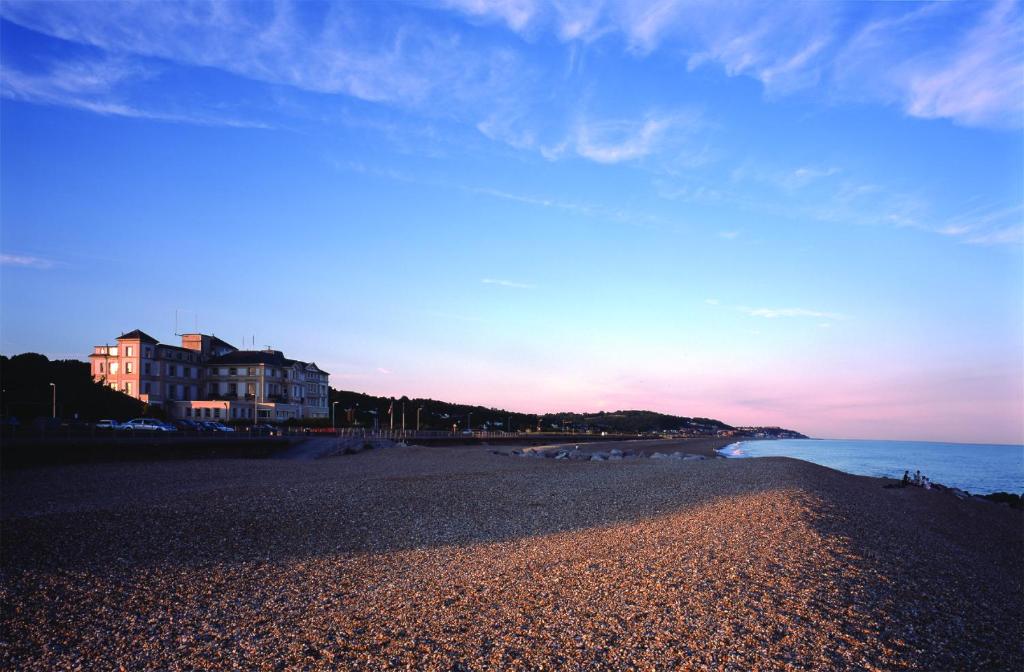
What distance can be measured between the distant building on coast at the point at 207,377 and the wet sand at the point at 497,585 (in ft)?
161

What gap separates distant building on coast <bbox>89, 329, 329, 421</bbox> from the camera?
203 ft

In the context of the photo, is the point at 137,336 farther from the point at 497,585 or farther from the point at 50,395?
the point at 497,585

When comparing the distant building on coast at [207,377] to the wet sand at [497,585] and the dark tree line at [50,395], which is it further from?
the wet sand at [497,585]

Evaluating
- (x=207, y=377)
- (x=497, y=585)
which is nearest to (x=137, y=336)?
(x=207, y=377)

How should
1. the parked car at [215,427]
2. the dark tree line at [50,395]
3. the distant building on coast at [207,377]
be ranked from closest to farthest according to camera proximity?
the parked car at [215,427]
the dark tree line at [50,395]
the distant building on coast at [207,377]

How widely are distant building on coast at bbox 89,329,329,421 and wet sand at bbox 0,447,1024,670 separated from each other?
48986mm

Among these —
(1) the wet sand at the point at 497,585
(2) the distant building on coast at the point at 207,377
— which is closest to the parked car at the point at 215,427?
(2) the distant building on coast at the point at 207,377

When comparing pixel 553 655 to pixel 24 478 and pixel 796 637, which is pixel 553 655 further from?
pixel 24 478

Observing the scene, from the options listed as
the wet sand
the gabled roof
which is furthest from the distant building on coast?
the wet sand

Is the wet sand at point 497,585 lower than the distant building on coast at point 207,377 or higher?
lower

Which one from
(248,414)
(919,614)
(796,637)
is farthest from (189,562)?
(248,414)

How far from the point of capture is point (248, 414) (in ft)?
217

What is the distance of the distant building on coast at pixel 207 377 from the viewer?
61938mm

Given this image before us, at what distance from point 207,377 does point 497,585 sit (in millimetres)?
67824
